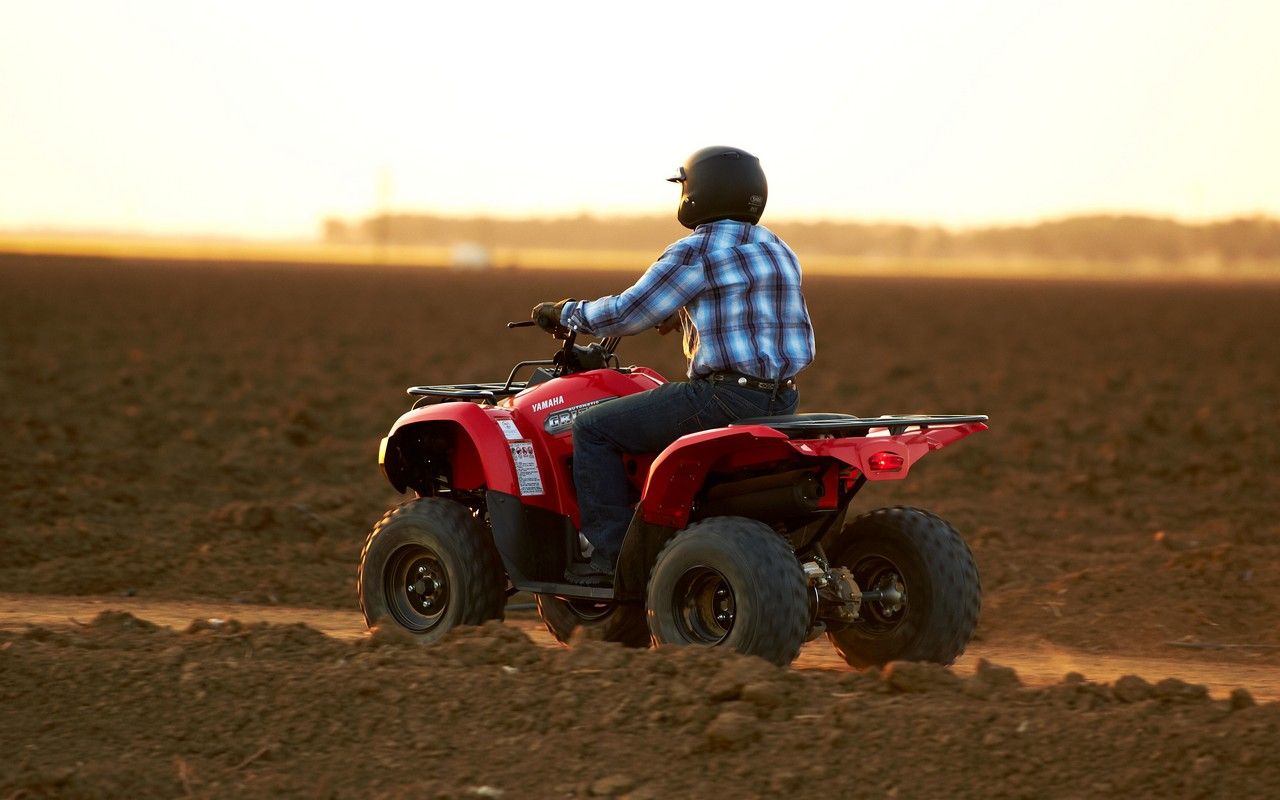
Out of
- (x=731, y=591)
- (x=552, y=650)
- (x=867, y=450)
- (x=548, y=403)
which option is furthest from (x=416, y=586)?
(x=867, y=450)

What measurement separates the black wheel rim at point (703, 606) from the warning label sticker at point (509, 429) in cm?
122

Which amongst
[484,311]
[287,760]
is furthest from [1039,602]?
[484,311]

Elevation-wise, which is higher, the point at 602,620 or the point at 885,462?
the point at 885,462

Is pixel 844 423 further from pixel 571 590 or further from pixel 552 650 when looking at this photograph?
pixel 571 590

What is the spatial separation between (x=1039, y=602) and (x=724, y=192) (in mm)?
4010

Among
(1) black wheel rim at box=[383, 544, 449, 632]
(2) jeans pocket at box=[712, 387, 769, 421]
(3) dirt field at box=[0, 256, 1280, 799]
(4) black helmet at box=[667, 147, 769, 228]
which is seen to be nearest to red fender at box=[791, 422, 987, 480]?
(2) jeans pocket at box=[712, 387, 769, 421]

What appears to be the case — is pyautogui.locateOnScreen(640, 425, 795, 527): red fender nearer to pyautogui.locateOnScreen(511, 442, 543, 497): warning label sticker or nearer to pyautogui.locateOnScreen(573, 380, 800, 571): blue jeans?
pyautogui.locateOnScreen(573, 380, 800, 571): blue jeans

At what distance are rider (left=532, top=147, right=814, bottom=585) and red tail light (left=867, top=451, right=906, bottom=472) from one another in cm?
→ 65

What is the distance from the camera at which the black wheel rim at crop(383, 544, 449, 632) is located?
7.80 meters

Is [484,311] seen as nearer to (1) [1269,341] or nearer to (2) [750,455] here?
(1) [1269,341]

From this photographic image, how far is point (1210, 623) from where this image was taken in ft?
30.5

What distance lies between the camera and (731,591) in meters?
6.69

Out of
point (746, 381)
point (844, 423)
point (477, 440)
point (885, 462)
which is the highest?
point (746, 381)

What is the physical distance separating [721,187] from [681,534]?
58.5 inches
